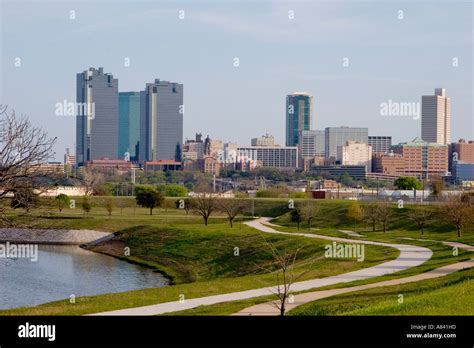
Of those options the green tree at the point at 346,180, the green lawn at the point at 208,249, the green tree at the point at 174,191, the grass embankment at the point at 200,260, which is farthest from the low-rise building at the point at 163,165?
the grass embankment at the point at 200,260

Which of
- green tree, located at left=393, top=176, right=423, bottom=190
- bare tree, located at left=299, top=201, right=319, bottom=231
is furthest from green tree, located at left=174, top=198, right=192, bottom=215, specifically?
green tree, located at left=393, top=176, right=423, bottom=190

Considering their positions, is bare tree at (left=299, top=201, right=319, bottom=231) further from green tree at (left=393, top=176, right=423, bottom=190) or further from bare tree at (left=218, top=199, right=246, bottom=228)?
green tree at (left=393, top=176, right=423, bottom=190)

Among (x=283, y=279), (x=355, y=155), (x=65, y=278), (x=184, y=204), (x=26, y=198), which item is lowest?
(x=65, y=278)

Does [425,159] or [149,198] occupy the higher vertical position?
[425,159]

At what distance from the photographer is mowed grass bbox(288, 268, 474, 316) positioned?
15250mm

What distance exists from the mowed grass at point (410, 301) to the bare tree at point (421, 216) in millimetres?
26298

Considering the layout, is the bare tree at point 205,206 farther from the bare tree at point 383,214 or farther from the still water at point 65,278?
the bare tree at point 383,214

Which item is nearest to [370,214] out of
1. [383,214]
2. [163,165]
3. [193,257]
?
[383,214]

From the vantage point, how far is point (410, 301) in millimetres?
16562

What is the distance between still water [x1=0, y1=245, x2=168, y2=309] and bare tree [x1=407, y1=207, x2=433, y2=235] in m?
17.8

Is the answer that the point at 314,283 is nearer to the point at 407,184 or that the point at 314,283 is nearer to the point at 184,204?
the point at 184,204

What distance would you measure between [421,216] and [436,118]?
124551 mm

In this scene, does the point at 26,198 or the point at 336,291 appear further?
the point at 336,291
